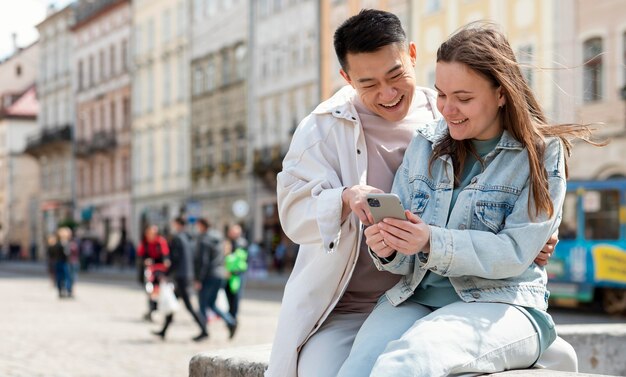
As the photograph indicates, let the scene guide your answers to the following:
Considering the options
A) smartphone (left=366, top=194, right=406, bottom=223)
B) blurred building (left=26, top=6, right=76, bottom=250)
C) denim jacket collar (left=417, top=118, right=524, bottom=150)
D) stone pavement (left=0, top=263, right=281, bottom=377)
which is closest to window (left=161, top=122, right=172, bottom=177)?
blurred building (left=26, top=6, right=76, bottom=250)

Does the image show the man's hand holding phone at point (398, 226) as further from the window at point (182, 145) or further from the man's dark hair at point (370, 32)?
the window at point (182, 145)

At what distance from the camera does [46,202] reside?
75.9 metres

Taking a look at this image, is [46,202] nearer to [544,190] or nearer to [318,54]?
[318,54]

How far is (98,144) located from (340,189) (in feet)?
209

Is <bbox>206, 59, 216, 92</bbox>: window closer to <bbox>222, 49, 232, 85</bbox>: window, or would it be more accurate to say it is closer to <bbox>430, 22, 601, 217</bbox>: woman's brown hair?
<bbox>222, 49, 232, 85</bbox>: window

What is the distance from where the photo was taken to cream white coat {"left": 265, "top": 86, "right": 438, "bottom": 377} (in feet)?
12.3

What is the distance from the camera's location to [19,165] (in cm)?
8362

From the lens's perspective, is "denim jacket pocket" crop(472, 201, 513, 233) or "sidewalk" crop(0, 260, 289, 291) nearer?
"denim jacket pocket" crop(472, 201, 513, 233)

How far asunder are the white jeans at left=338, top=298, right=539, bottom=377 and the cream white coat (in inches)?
11.8

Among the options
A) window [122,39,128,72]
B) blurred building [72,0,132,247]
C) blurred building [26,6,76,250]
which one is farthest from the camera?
blurred building [26,6,76,250]

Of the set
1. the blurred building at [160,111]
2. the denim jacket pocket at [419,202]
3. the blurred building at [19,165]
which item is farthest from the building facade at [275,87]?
the denim jacket pocket at [419,202]

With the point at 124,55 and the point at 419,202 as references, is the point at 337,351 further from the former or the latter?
the point at 124,55

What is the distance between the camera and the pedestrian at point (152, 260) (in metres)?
19.3

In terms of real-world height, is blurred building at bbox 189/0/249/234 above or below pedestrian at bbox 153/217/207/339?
above
